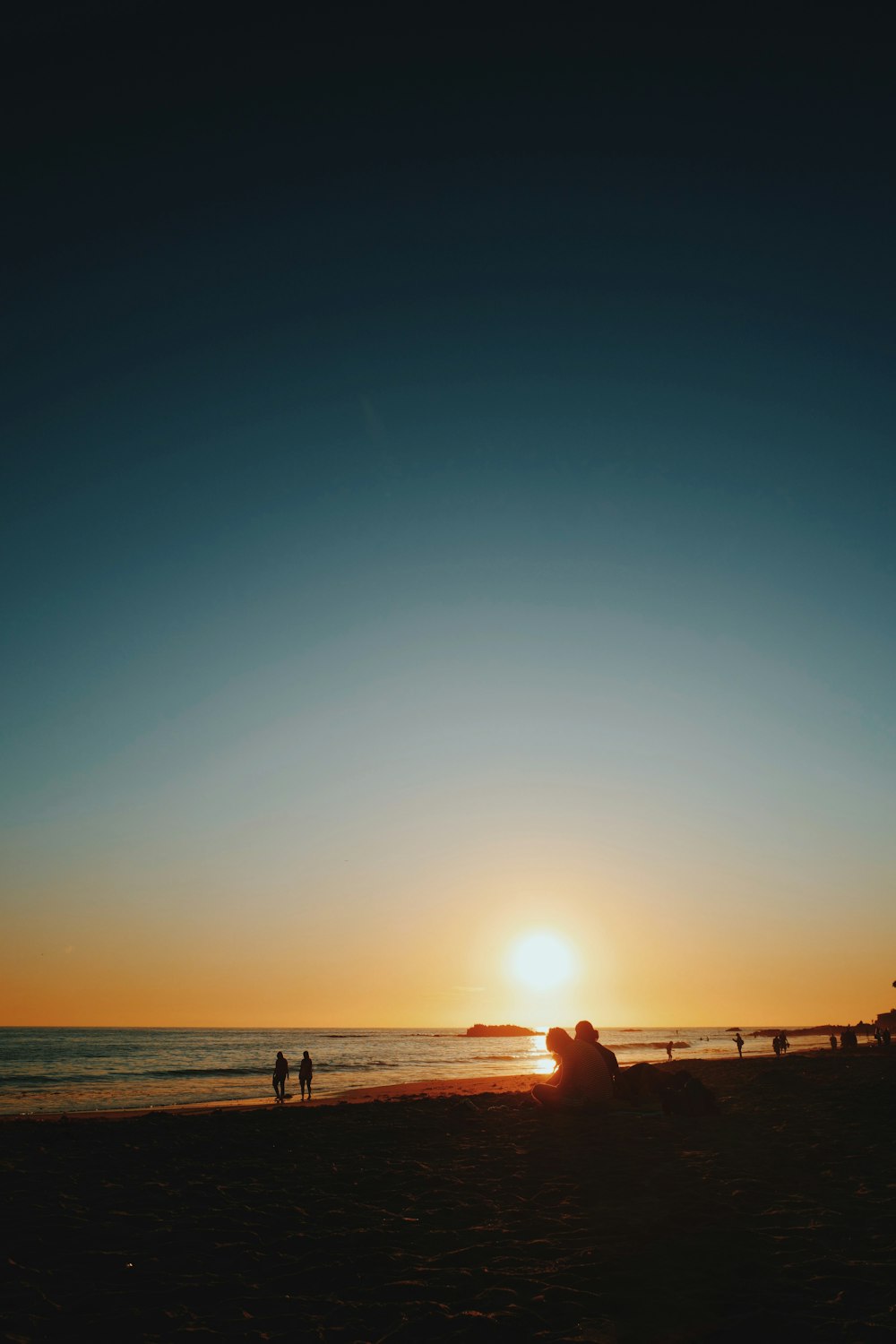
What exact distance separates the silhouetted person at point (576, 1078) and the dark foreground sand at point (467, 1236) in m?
1.80

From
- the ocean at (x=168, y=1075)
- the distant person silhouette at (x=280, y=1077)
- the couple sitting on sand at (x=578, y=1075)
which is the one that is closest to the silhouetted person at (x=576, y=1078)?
the couple sitting on sand at (x=578, y=1075)

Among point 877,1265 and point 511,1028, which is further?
point 511,1028

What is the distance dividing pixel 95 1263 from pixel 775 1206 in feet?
21.5

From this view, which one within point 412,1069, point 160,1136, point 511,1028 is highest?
point 160,1136

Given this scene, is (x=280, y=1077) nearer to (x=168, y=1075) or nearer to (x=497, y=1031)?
(x=168, y=1075)

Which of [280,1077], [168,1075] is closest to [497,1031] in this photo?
[168,1075]

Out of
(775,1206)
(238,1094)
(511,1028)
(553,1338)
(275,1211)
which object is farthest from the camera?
(511,1028)

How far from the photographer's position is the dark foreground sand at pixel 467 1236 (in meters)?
5.25

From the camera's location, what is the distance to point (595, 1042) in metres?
16.8

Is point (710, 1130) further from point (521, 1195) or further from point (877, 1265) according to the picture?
point (877, 1265)

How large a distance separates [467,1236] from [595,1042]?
1030cm

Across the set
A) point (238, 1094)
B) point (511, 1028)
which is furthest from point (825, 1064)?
point (511, 1028)

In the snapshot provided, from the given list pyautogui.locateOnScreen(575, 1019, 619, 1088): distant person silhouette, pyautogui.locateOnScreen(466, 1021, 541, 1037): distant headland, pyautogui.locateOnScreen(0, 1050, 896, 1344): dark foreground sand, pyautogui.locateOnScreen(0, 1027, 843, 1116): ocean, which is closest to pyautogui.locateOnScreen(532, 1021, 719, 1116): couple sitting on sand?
pyautogui.locateOnScreen(575, 1019, 619, 1088): distant person silhouette

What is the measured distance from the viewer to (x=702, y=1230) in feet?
23.1
